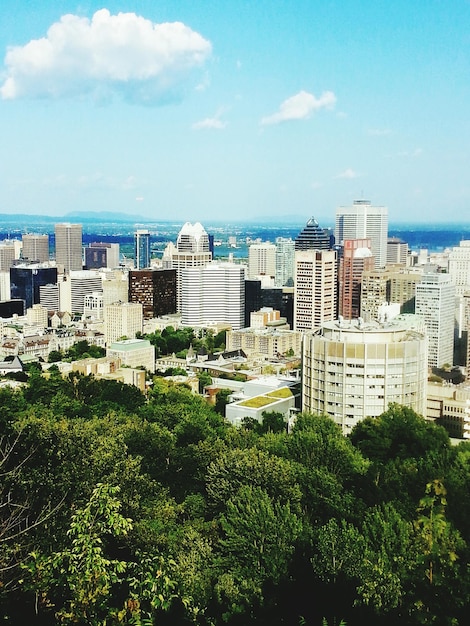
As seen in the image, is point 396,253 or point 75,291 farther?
point 396,253

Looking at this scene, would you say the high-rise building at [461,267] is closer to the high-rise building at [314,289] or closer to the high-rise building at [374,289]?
the high-rise building at [374,289]

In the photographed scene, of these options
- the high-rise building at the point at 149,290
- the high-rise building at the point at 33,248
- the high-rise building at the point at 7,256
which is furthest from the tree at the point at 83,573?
the high-rise building at the point at 33,248

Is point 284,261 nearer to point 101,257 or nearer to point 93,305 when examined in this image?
point 93,305

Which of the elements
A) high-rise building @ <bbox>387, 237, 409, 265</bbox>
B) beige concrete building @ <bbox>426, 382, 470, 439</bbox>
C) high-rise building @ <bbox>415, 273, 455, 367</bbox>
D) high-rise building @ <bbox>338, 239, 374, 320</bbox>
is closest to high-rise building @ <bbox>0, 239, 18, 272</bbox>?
high-rise building @ <bbox>338, 239, 374, 320</bbox>

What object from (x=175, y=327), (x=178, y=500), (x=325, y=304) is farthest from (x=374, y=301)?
(x=178, y=500)

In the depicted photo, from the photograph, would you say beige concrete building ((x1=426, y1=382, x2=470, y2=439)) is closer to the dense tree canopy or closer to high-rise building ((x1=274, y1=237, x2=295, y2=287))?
the dense tree canopy

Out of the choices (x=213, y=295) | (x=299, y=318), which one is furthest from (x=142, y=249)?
(x=299, y=318)
